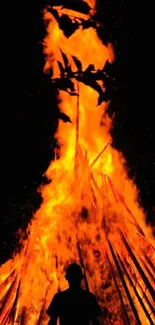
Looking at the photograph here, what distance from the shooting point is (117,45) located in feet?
25.5

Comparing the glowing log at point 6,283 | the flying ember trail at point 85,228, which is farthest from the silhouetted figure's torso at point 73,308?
the glowing log at point 6,283

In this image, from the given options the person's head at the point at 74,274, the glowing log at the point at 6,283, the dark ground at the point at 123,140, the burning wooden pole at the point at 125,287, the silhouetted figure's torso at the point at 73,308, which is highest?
the dark ground at the point at 123,140

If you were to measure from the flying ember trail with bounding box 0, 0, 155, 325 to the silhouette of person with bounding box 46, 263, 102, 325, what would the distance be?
222cm

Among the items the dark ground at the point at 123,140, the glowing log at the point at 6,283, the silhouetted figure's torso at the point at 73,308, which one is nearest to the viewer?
the silhouetted figure's torso at the point at 73,308

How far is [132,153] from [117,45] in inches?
85.3

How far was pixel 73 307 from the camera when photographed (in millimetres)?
3953

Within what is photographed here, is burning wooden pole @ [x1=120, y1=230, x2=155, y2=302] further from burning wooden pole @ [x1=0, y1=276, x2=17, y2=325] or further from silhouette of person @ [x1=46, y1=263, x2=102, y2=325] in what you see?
silhouette of person @ [x1=46, y1=263, x2=102, y2=325]

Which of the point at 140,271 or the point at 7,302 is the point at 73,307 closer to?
the point at 7,302

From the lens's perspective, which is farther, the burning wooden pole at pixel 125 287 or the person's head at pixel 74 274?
the burning wooden pole at pixel 125 287

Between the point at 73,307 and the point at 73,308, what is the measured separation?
0.01m

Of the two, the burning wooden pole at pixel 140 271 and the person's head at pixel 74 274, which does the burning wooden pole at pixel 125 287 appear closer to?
the burning wooden pole at pixel 140 271

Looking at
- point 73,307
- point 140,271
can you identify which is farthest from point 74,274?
point 140,271

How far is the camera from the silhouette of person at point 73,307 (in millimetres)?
3955

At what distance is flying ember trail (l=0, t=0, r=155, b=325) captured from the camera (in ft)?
20.7
